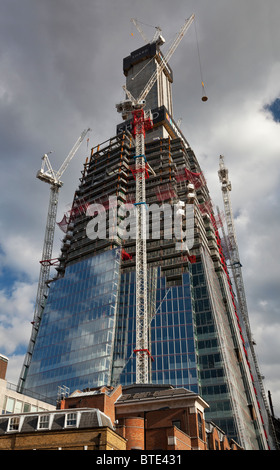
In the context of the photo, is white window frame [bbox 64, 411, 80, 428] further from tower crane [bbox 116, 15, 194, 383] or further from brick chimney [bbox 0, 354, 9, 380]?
tower crane [bbox 116, 15, 194, 383]

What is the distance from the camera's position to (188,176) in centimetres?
15725

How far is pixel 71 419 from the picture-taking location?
42.0 meters

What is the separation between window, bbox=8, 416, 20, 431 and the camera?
43.4 metres

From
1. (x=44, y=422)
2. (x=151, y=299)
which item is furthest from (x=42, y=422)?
A: (x=151, y=299)

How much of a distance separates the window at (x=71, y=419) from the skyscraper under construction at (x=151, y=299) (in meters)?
66.1

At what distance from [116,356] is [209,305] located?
27.5 meters

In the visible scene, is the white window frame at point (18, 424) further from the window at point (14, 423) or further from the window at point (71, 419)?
the window at point (71, 419)

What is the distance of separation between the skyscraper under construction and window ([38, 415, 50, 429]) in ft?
218

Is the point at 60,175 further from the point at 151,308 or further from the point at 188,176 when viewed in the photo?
the point at 151,308

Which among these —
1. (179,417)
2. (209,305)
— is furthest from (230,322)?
(179,417)

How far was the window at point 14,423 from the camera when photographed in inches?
1709
